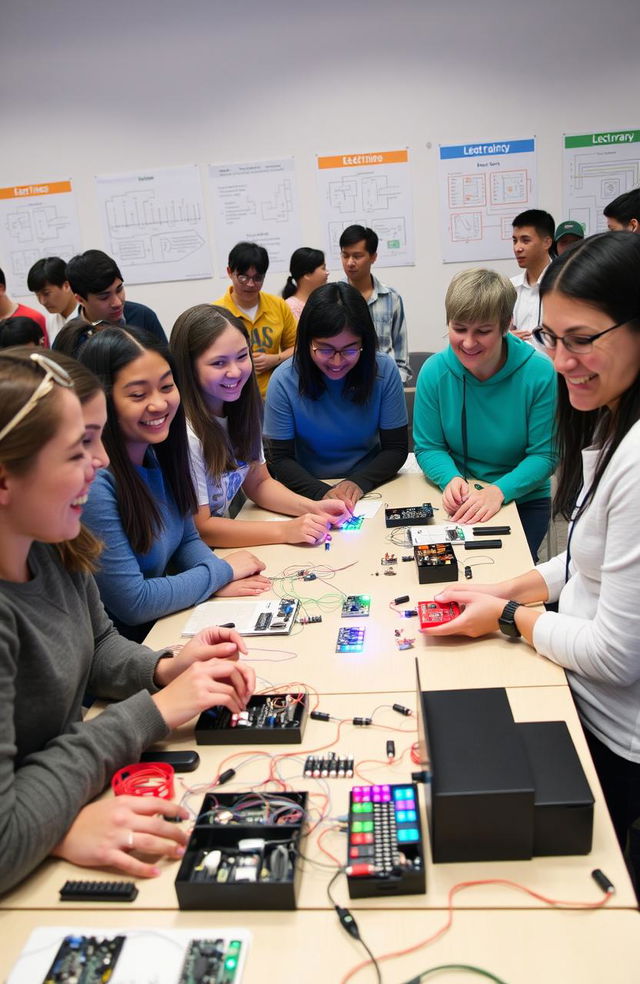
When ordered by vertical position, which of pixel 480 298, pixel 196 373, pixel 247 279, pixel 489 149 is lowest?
pixel 196 373

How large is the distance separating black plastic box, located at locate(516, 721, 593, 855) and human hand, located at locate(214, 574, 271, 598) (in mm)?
979

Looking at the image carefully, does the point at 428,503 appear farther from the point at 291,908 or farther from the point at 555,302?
the point at 291,908

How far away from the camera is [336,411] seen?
8.87 ft

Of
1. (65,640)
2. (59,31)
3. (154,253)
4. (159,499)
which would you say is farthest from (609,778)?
(59,31)

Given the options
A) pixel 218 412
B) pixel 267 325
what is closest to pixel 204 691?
pixel 218 412

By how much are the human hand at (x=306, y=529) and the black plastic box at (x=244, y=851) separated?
3.63ft

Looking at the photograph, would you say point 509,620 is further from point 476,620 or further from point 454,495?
point 454,495

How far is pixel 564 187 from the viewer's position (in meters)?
4.76

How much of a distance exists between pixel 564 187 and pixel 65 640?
4.65m

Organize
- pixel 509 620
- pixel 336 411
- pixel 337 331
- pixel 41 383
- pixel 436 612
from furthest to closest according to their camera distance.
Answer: pixel 336 411
pixel 337 331
pixel 436 612
pixel 509 620
pixel 41 383

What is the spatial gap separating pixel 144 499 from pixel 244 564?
14.5 inches

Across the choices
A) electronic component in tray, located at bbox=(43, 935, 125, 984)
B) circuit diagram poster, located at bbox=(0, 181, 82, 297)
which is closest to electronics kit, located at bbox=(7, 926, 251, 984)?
electronic component in tray, located at bbox=(43, 935, 125, 984)

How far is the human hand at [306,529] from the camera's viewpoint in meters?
2.19

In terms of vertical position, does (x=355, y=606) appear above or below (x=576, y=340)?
below
